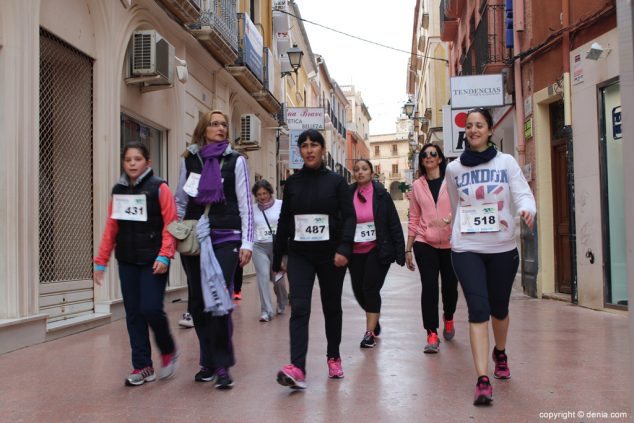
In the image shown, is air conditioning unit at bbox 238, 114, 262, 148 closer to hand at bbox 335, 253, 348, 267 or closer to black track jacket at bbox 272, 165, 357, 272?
black track jacket at bbox 272, 165, 357, 272

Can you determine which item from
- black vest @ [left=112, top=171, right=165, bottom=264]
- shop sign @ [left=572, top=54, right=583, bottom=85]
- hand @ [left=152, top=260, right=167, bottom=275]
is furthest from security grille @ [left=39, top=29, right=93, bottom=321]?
shop sign @ [left=572, top=54, right=583, bottom=85]

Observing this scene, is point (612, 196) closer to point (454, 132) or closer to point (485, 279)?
point (485, 279)

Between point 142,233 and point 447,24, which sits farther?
point 447,24

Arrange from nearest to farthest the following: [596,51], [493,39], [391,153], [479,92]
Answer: [596,51] → [479,92] → [493,39] → [391,153]

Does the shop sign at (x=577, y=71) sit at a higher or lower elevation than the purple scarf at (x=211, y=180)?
higher

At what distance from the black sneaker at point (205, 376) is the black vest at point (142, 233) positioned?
94 cm

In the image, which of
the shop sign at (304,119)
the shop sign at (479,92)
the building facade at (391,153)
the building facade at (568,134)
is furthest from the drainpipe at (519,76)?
the building facade at (391,153)

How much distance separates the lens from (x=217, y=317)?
4891 mm

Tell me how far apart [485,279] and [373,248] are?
6.55 feet

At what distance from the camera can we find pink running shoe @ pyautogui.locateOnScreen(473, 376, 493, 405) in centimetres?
430

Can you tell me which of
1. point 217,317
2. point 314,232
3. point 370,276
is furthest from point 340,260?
point 370,276

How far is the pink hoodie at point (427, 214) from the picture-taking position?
21.0ft

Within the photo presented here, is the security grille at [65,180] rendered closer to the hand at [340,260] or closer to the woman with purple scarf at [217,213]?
the woman with purple scarf at [217,213]

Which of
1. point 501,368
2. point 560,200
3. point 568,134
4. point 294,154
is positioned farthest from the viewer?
point 294,154
